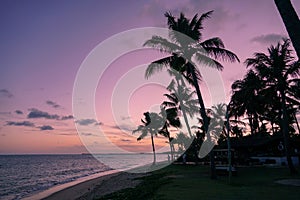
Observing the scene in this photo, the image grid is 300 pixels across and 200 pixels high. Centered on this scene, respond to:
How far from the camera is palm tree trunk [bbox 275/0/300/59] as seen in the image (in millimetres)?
6055

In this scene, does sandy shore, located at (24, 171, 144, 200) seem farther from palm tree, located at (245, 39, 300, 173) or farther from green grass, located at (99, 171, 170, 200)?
palm tree, located at (245, 39, 300, 173)

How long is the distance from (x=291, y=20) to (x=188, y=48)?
14864mm

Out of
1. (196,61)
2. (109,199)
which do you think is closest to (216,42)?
(196,61)

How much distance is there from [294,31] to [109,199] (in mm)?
14410

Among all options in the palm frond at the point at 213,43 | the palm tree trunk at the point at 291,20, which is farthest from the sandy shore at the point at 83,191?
the palm tree trunk at the point at 291,20

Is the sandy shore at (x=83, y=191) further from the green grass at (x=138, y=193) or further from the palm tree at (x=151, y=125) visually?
the palm tree at (x=151, y=125)

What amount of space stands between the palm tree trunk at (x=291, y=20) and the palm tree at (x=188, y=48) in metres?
13.7

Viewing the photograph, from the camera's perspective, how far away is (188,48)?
824 inches

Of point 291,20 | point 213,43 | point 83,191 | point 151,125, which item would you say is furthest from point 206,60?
point 151,125

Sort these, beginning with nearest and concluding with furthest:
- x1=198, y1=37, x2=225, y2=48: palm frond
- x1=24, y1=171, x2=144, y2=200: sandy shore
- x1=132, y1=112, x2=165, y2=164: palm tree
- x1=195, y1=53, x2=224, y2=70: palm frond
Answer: x1=198, y1=37, x2=225, y2=48: palm frond < x1=195, y1=53, x2=224, y2=70: palm frond < x1=24, y1=171, x2=144, y2=200: sandy shore < x1=132, y1=112, x2=165, y2=164: palm tree

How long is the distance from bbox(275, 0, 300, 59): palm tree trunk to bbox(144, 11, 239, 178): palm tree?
13657 mm

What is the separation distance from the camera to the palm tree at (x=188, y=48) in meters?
20.2

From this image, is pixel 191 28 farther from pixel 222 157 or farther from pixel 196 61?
pixel 222 157

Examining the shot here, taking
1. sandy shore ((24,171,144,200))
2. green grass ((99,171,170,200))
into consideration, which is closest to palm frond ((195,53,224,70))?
green grass ((99,171,170,200))
